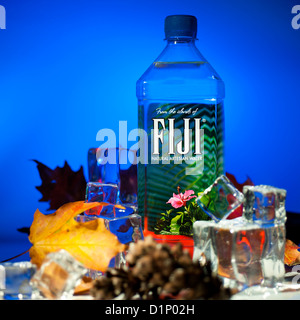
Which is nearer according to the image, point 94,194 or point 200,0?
point 94,194

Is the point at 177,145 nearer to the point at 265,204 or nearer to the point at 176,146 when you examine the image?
the point at 176,146

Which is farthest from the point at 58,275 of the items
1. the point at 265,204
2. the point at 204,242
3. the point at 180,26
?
the point at 180,26

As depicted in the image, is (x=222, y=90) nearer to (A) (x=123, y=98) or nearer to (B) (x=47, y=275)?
(A) (x=123, y=98)

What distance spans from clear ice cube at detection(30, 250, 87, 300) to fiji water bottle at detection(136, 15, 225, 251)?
0.33 meters

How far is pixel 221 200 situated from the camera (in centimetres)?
103

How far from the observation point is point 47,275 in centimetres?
92

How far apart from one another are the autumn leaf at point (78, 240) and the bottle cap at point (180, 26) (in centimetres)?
43

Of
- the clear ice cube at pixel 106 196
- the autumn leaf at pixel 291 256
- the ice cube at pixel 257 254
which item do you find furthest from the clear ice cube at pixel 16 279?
the autumn leaf at pixel 291 256

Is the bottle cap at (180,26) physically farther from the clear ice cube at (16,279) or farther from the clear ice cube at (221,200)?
the clear ice cube at (16,279)

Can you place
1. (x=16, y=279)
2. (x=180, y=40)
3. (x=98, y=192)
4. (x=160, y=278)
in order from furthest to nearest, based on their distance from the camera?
1. (x=180, y=40)
2. (x=98, y=192)
3. (x=16, y=279)
4. (x=160, y=278)

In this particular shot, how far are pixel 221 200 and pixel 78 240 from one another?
0.85ft
